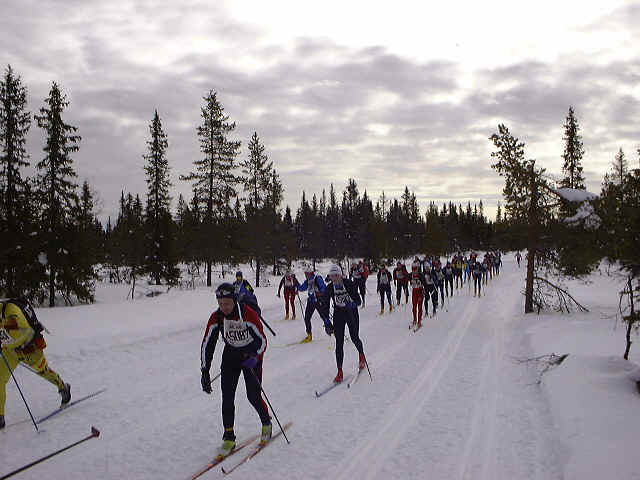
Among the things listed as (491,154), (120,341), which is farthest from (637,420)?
(491,154)

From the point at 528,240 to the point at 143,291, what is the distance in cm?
2160

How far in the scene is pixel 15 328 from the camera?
6.25 meters

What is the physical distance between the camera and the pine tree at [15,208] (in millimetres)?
18094

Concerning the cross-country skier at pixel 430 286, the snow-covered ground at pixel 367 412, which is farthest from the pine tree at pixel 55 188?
the cross-country skier at pixel 430 286

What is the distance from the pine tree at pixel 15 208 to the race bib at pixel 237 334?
1664 cm

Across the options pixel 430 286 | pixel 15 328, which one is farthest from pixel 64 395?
pixel 430 286

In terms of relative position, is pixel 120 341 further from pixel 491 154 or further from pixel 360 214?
pixel 360 214

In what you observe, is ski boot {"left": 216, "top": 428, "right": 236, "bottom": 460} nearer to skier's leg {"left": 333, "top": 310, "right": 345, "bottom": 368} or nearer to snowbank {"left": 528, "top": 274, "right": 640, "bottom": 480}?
skier's leg {"left": 333, "top": 310, "right": 345, "bottom": 368}

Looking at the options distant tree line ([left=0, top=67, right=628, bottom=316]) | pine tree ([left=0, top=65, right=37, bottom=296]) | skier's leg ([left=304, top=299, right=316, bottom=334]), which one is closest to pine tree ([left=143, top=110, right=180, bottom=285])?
distant tree line ([left=0, top=67, right=628, bottom=316])

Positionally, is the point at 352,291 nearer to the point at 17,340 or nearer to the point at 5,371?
the point at 17,340

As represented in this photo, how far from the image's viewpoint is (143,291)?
2569 centimetres

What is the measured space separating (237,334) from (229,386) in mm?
670

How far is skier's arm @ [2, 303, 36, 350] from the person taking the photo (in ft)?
20.5

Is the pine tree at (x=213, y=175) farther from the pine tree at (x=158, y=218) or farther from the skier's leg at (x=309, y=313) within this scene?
the skier's leg at (x=309, y=313)
